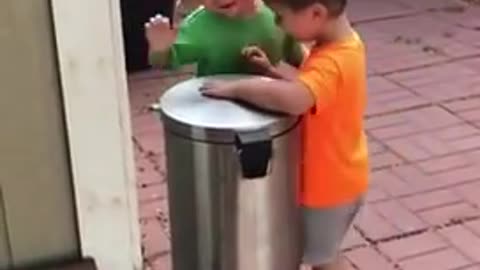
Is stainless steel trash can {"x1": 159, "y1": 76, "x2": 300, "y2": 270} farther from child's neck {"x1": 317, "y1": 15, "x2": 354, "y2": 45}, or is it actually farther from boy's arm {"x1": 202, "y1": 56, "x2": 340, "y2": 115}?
child's neck {"x1": 317, "y1": 15, "x2": 354, "y2": 45}

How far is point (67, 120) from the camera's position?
7.02ft

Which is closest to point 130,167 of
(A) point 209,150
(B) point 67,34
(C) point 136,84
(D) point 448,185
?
(B) point 67,34

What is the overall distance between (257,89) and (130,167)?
515mm

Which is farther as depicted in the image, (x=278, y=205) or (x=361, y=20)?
(x=361, y=20)

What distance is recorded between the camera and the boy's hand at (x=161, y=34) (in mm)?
1877

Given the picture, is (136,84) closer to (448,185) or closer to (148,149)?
(148,149)

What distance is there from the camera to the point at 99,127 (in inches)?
85.4

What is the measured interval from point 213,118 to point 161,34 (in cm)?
19

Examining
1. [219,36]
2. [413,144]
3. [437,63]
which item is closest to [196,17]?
Result: [219,36]

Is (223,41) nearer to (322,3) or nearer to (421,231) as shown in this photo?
(322,3)

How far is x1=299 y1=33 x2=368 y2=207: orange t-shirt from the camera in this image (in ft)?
5.97

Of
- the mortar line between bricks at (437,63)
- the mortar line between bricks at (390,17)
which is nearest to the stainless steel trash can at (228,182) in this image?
the mortar line between bricks at (437,63)

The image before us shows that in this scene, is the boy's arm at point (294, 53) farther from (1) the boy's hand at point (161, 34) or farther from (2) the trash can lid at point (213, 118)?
(1) the boy's hand at point (161, 34)

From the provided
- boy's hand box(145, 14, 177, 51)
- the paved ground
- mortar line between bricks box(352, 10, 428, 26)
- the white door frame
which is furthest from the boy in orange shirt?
mortar line between bricks box(352, 10, 428, 26)
